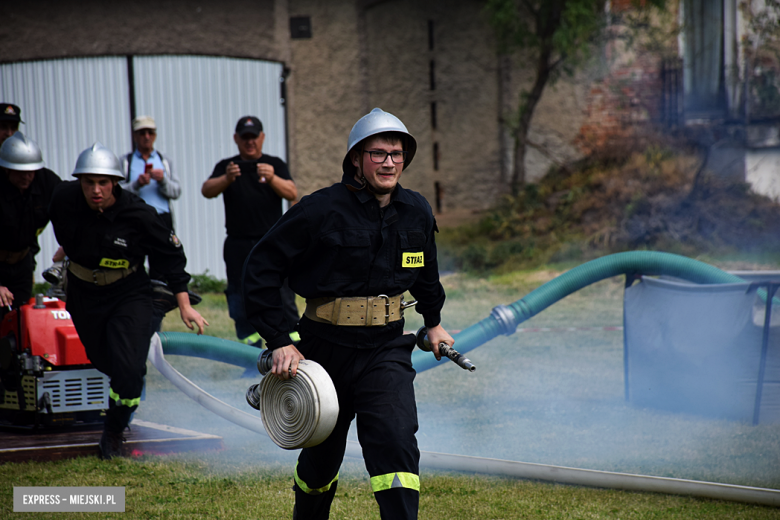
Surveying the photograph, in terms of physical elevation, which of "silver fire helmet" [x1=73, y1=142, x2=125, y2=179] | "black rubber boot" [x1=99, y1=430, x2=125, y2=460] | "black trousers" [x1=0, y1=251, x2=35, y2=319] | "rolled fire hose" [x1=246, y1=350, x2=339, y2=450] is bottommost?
"black rubber boot" [x1=99, y1=430, x2=125, y2=460]

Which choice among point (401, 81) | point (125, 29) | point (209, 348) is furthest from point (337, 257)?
point (401, 81)

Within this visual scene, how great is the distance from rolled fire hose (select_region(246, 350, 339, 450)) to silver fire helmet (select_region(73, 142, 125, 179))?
6.26 ft

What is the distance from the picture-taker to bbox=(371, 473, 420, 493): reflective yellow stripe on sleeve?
277cm

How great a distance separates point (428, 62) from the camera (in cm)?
1417

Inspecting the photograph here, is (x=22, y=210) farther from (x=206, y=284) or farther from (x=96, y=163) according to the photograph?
(x=206, y=284)

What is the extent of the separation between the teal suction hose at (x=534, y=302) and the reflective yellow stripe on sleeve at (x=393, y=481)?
2363 millimetres

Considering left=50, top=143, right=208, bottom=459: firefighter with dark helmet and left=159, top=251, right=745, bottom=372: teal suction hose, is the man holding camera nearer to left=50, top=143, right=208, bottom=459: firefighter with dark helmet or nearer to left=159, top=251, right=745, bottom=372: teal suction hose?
left=159, top=251, right=745, bottom=372: teal suction hose

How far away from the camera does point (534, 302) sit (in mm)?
5266

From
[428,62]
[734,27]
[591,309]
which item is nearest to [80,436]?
[591,309]

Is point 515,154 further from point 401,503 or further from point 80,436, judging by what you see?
point 401,503

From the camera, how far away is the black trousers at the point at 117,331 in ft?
A: 14.5

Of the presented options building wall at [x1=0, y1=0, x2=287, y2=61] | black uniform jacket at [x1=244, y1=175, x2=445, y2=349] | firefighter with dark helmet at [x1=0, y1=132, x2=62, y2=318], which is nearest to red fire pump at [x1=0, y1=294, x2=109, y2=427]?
firefighter with dark helmet at [x1=0, y1=132, x2=62, y2=318]

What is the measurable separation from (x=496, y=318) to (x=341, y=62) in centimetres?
909

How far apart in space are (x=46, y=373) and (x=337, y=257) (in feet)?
9.12
